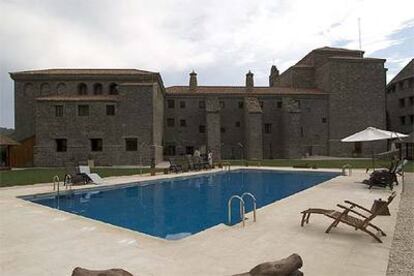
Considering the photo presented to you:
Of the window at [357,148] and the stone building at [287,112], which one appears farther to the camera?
the window at [357,148]

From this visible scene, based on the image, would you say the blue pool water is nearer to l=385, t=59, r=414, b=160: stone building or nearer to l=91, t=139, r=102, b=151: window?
l=91, t=139, r=102, b=151: window

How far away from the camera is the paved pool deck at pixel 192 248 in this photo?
4570mm

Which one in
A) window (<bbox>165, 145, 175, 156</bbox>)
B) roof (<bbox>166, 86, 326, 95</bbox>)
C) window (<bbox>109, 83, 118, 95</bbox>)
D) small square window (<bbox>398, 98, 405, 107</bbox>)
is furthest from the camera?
small square window (<bbox>398, 98, 405, 107</bbox>)

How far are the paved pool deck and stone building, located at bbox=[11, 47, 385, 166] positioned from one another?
24.2 metres

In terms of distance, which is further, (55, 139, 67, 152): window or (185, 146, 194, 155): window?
(185, 146, 194, 155): window

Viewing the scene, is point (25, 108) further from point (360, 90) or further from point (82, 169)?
point (360, 90)

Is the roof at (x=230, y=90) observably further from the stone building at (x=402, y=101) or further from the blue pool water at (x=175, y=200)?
the blue pool water at (x=175, y=200)

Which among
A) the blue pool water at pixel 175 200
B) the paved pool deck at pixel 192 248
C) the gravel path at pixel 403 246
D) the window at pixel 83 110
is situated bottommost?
the blue pool water at pixel 175 200

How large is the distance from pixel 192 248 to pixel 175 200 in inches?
317

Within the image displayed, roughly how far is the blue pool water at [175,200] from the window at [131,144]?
12448 mm

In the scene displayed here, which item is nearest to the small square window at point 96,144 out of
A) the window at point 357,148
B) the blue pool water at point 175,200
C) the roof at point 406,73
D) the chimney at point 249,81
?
the blue pool water at point 175,200

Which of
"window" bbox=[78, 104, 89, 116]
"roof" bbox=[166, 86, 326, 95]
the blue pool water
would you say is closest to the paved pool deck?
the blue pool water

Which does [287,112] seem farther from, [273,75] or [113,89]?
[273,75]

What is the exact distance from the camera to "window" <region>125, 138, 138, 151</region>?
1236 inches
